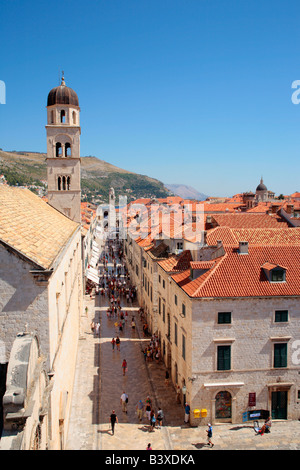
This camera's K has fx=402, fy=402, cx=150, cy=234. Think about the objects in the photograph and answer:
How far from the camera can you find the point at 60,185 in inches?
1656

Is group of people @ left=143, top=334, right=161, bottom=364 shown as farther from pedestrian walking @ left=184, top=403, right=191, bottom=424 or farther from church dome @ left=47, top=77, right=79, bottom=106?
Answer: church dome @ left=47, top=77, right=79, bottom=106

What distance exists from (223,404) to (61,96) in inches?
1229

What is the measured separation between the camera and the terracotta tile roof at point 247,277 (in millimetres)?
22438

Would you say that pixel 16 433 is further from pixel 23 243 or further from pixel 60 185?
pixel 60 185

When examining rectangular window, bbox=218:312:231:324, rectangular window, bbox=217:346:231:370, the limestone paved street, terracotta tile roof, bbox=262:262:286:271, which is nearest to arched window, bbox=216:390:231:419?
the limestone paved street

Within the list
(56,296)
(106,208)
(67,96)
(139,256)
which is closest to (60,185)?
(67,96)

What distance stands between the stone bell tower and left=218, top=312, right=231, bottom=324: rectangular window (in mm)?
24604

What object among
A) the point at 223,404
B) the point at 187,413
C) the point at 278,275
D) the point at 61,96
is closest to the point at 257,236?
the point at 278,275

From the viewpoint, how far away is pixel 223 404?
2266 centimetres

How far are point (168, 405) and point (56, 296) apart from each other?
12.5 metres

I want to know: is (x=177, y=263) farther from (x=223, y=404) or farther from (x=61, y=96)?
(x=61, y=96)

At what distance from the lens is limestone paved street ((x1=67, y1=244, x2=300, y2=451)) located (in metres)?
20.7

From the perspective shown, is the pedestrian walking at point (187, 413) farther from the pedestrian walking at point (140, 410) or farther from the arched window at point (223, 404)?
the pedestrian walking at point (140, 410)

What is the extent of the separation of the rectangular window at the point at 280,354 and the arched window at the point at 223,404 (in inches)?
130
